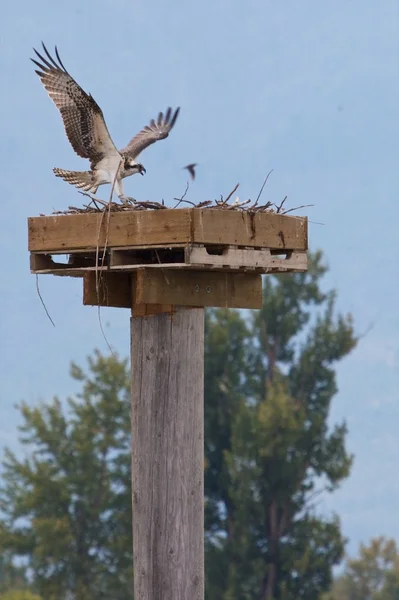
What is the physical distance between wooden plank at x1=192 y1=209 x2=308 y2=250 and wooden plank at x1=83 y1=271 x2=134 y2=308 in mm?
524

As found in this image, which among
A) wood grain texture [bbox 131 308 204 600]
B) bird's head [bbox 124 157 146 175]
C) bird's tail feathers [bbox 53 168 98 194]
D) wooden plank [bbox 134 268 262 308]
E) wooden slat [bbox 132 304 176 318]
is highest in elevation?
bird's head [bbox 124 157 146 175]

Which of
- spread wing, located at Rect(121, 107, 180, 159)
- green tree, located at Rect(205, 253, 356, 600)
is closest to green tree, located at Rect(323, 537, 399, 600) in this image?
green tree, located at Rect(205, 253, 356, 600)

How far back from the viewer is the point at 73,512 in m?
32.8

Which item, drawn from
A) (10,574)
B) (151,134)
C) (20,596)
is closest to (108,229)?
(151,134)

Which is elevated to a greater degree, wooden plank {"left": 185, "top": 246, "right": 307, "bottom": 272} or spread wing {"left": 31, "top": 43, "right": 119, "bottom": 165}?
spread wing {"left": 31, "top": 43, "right": 119, "bottom": 165}

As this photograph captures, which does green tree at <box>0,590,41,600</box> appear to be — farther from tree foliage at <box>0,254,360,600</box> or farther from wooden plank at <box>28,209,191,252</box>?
wooden plank at <box>28,209,191,252</box>

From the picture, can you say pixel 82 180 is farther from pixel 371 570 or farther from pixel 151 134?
pixel 371 570

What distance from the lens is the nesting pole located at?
17.2 ft

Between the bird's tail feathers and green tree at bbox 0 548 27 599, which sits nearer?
the bird's tail feathers

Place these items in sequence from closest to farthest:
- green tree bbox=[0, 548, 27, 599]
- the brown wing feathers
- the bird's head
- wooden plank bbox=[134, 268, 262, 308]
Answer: wooden plank bbox=[134, 268, 262, 308] < the brown wing feathers < the bird's head < green tree bbox=[0, 548, 27, 599]

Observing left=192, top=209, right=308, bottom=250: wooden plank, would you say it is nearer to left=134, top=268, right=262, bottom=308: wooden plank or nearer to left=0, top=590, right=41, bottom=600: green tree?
left=134, top=268, right=262, bottom=308: wooden plank

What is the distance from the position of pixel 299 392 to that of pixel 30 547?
7563 millimetres

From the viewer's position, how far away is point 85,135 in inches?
310

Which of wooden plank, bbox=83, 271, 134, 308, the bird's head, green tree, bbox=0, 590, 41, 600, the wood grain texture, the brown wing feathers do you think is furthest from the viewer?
green tree, bbox=0, 590, 41, 600
